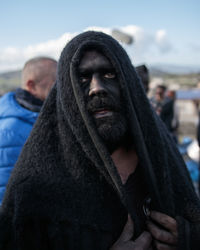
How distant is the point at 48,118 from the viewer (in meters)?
1.44

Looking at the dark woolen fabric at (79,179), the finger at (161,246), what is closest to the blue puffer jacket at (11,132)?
the dark woolen fabric at (79,179)

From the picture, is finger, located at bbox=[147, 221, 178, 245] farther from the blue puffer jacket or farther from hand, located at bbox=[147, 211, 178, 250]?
the blue puffer jacket

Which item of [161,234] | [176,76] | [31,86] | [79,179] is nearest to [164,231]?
[161,234]

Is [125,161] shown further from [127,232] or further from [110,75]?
[110,75]

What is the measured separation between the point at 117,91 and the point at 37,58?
211cm

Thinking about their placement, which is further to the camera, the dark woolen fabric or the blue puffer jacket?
the blue puffer jacket

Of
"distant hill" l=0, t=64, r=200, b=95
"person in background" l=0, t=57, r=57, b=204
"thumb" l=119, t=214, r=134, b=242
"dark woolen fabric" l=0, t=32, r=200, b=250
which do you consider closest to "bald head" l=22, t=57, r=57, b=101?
"person in background" l=0, t=57, r=57, b=204

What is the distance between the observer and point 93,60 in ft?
4.70

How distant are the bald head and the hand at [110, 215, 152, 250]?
2.10 metres

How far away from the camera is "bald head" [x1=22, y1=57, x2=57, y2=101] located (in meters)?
3.04

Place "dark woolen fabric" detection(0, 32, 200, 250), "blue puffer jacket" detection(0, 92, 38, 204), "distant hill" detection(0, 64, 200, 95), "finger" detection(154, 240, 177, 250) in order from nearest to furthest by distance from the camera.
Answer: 1. "dark woolen fabric" detection(0, 32, 200, 250)
2. "finger" detection(154, 240, 177, 250)
3. "blue puffer jacket" detection(0, 92, 38, 204)
4. "distant hill" detection(0, 64, 200, 95)

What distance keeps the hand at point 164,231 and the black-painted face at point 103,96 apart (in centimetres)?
44

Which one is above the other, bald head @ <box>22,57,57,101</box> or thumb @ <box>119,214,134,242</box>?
bald head @ <box>22,57,57,101</box>

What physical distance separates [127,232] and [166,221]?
8.7 inches
